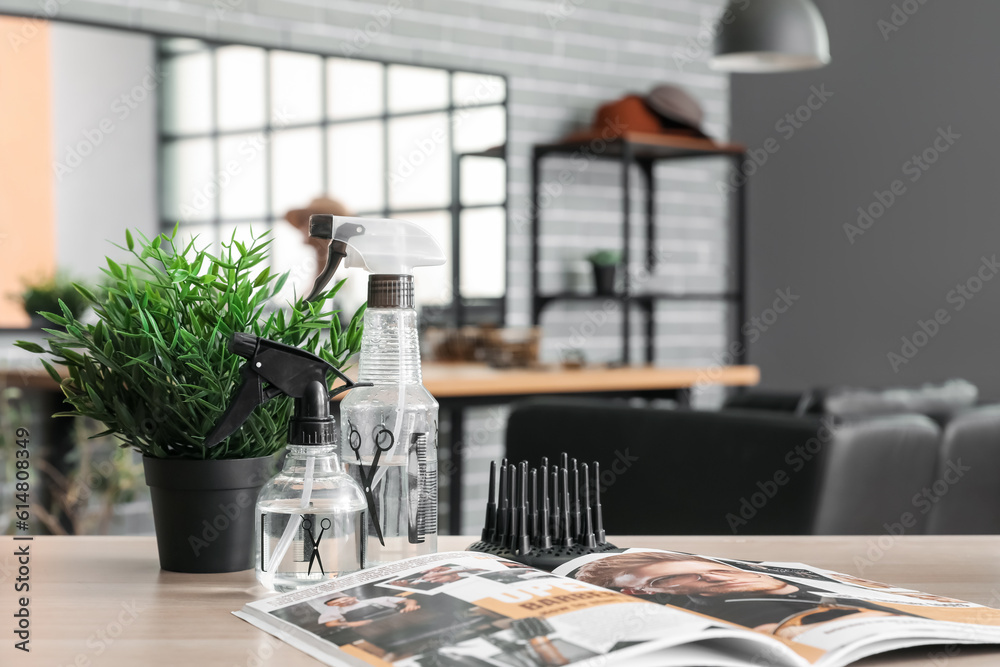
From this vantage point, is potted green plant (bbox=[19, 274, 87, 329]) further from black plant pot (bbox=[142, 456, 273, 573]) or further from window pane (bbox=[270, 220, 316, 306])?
black plant pot (bbox=[142, 456, 273, 573])

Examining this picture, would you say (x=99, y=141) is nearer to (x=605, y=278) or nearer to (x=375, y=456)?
(x=605, y=278)

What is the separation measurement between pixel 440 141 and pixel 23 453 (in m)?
3.40

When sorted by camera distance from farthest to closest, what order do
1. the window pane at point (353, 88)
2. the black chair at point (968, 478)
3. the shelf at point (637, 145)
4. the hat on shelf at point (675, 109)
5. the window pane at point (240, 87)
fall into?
the hat on shelf at point (675, 109) → the shelf at point (637, 145) → the window pane at point (353, 88) → the window pane at point (240, 87) → the black chair at point (968, 478)

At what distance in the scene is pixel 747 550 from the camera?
95 centimetres

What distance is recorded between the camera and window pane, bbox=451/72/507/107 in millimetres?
4246

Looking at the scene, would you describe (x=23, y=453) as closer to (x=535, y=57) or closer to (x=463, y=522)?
(x=463, y=522)

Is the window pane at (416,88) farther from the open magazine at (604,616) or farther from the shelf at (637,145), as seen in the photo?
the open magazine at (604,616)

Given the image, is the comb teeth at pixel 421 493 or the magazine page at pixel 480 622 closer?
the magazine page at pixel 480 622

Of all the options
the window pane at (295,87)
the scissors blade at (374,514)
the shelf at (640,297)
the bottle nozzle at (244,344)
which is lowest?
the scissors blade at (374,514)

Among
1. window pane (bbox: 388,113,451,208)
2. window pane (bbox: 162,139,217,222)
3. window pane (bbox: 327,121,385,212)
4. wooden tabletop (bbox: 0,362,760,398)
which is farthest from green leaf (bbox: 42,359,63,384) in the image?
window pane (bbox: 388,113,451,208)

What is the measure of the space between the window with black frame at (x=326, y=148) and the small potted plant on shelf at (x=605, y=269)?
0.38 meters

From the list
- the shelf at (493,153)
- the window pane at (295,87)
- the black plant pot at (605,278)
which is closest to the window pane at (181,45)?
the window pane at (295,87)

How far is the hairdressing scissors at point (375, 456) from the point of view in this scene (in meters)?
0.81

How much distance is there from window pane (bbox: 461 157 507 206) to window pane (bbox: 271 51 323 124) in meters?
0.64
